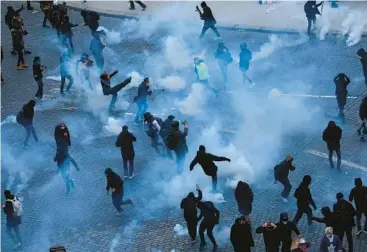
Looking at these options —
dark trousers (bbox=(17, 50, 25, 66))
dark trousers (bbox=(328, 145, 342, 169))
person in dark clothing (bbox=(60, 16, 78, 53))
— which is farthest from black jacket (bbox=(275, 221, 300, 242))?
person in dark clothing (bbox=(60, 16, 78, 53))

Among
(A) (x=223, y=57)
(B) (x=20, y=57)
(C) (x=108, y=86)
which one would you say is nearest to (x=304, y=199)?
(A) (x=223, y=57)

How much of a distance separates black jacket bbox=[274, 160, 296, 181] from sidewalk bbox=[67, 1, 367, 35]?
9592 mm

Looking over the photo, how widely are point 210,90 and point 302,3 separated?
7.29 meters

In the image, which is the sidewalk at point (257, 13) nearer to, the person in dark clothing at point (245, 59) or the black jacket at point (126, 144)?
the person in dark clothing at point (245, 59)

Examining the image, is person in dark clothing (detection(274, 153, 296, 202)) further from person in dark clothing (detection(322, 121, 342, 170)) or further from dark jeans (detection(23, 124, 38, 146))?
dark jeans (detection(23, 124, 38, 146))

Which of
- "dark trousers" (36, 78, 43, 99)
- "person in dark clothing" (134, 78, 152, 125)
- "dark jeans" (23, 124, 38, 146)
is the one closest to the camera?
"dark jeans" (23, 124, 38, 146)

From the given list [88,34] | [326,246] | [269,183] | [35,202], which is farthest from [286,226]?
[88,34]

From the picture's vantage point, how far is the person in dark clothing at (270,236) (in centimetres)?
1606

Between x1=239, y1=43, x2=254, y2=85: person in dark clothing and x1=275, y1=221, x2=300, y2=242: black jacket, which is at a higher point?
x1=239, y1=43, x2=254, y2=85: person in dark clothing

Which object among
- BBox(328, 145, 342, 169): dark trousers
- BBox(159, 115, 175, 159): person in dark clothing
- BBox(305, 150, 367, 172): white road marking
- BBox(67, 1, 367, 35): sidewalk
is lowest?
BBox(305, 150, 367, 172): white road marking

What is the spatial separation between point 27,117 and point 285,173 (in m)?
7.02

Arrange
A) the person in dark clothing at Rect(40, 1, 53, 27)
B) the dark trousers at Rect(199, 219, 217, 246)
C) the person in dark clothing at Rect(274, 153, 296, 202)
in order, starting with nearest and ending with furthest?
the dark trousers at Rect(199, 219, 217, 246) < the person in dark clothing at Rect(274, 153, 296, 202) < the person in dark clothing at Rect(40, 1, 53, 27)

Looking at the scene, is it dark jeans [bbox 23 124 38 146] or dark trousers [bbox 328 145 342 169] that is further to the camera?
dark jeans [bbox 23 124 38 146]

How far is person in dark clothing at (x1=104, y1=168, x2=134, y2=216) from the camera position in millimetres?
18250
